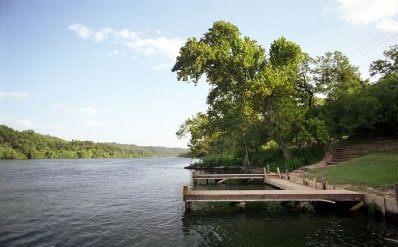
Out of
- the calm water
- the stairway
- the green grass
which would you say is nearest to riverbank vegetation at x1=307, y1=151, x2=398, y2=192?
the green grass

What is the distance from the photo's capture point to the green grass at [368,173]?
66.0ft

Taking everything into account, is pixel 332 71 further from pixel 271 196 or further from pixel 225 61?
pixel 271 196

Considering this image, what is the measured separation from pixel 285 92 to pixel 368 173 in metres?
17.6

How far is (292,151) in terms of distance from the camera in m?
47.1

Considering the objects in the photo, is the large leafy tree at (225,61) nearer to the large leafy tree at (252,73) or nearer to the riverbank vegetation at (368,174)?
the large leafy tree at (252,73)

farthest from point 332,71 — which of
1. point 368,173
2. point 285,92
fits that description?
point 368,173

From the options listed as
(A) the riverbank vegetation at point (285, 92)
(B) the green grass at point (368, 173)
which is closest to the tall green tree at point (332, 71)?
(A) the riverbank vegetation at point (285, 92)

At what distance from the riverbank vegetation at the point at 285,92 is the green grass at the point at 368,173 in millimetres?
10094

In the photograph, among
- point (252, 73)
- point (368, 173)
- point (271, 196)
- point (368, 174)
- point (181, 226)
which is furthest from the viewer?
point (252, 73)

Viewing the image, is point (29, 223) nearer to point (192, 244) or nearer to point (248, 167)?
point (192, 244)

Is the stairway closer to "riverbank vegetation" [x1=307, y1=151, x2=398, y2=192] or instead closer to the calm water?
"riverbank vegetation" [x1=307, y1=151, x2=398, y2=192]

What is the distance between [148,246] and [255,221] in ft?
22.9

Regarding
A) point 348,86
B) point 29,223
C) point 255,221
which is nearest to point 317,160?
point 348,86

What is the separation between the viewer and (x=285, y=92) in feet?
126
